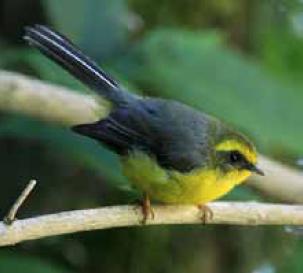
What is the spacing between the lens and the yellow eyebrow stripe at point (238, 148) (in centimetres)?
350

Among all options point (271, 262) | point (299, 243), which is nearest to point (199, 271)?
point (271, 262)

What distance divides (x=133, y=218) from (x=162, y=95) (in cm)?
108

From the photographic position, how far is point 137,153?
11.4 ft

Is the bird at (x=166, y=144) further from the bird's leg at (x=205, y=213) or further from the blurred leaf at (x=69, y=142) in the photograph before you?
the blurred leaf at (x=69, y=142)

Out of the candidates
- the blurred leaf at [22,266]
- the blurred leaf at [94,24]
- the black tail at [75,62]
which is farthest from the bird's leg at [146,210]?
the blurred leaf at [94,24]

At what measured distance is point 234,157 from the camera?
3.50 metres

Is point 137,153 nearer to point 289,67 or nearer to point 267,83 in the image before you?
point 267,83

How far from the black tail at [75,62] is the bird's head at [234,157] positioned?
1.13ft

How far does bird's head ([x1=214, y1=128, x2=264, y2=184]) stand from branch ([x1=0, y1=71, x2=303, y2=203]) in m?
0.38

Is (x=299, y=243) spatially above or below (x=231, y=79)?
below

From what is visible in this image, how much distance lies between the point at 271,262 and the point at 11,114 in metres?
1.47

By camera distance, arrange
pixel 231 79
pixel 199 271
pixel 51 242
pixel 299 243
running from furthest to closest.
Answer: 1. pixel 199 271
2. pixel 51 242
3. pixel 231 79
4. pixel 299 243

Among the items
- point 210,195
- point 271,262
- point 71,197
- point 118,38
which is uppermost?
point 118,38

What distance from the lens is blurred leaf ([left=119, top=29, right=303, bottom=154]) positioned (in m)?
3.90
